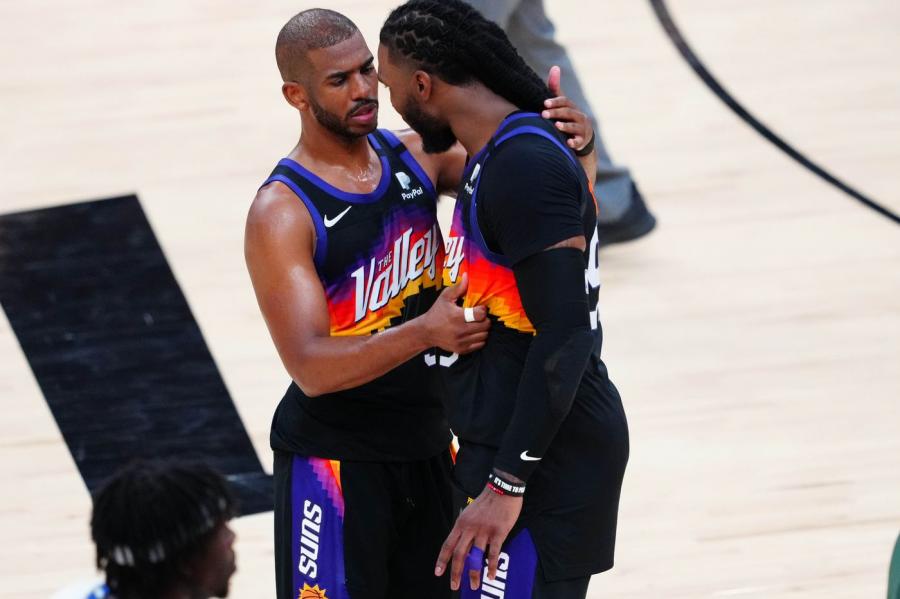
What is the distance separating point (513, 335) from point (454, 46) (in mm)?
531

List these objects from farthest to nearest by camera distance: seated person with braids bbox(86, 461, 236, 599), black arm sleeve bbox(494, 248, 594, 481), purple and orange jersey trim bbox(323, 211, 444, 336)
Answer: purple and orange jersey trim bbox(323, 211, 444, 336) < black arm sleeve bbox(494, 248, 594, 481) < seated person with braids bbox(86, 461, 236, 599)

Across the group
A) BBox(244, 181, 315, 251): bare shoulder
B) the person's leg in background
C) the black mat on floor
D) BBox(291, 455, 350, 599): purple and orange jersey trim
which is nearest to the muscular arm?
BBox(244, 181, 315, 251): bare shoulder

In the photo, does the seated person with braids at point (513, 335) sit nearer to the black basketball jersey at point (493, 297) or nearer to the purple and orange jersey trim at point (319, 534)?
the black basketball jersey at point (493, 297)

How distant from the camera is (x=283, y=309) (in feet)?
9.83

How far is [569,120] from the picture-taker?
2.86 m

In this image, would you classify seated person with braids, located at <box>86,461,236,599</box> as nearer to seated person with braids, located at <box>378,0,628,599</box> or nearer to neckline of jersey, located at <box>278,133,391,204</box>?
seated person with braids, located at <box>378,0,628,599</box>

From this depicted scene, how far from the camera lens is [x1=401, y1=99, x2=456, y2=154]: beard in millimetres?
2803

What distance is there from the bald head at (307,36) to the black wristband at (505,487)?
0.97 meters

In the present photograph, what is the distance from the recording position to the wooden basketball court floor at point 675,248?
432cm

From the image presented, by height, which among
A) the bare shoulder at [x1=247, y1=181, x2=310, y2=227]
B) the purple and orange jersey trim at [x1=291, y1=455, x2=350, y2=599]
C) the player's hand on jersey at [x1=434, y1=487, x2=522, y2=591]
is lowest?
the purple and orange jersey trim at [x1=291, y1=455, x2=350, y2=599]

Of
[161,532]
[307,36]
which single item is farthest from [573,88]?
[161,532]

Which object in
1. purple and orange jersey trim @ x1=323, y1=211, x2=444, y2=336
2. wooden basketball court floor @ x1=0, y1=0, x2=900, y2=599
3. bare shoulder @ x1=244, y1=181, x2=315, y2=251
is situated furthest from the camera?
wooden basketball court floor @ x1=0, y1=0, x2=900, y2=599

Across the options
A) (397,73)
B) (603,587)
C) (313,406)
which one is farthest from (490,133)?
(603,587)

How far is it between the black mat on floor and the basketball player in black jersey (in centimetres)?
131
